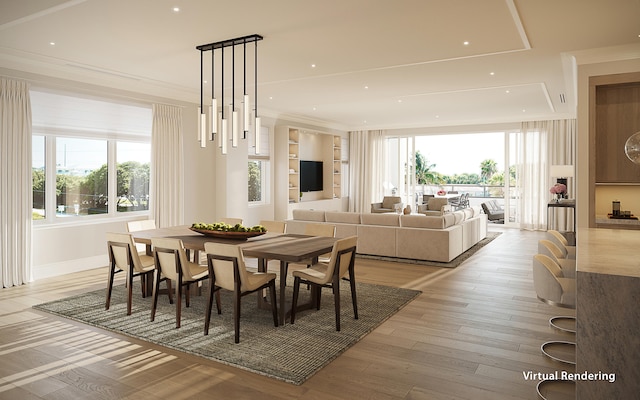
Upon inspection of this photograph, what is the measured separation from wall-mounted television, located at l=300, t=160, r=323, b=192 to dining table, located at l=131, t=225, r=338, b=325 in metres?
6.32

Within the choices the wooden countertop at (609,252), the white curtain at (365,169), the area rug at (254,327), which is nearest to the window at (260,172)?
the white curtain at (365,169)

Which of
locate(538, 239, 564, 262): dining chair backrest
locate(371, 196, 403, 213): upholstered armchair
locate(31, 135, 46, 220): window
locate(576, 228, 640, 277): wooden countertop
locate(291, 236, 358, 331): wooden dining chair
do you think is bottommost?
locate(291, 236, 358, 331): wooden dining chair

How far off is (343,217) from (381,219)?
709 mm

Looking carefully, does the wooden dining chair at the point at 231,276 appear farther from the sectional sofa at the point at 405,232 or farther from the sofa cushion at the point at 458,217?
the sofa cushion at the point at 458,217

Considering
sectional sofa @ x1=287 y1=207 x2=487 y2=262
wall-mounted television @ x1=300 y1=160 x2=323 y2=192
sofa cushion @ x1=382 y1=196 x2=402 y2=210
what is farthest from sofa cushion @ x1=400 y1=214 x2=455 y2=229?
wall-mounted television @ x1=300 y1=160 x2=323 y2=192

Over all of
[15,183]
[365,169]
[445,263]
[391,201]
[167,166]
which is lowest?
[445,263]

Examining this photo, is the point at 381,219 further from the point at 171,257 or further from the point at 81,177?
the point at 81,177

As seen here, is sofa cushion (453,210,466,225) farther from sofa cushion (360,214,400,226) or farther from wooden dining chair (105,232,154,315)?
wooden dining chair (105,232,154,315)


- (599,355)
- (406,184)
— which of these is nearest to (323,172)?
(406,184)

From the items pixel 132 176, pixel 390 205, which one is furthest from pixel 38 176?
pixel 390 205

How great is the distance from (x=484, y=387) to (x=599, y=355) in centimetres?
92

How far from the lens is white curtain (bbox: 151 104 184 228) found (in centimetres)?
739

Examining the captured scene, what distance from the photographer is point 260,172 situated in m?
10.5

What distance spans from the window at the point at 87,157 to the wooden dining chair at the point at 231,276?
3693 mm
